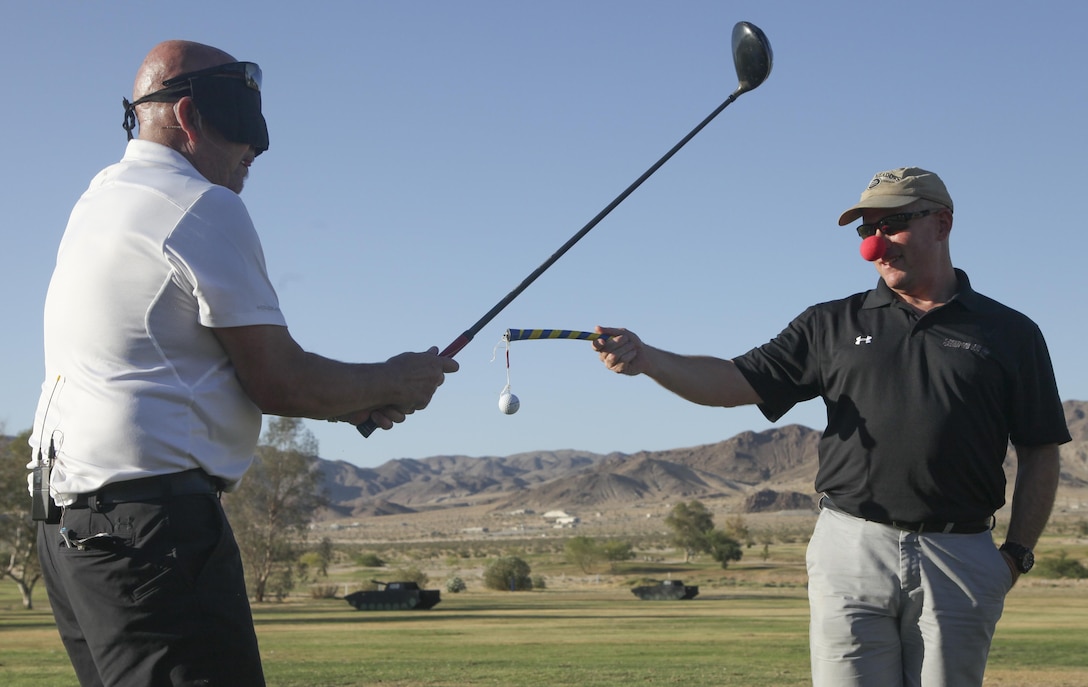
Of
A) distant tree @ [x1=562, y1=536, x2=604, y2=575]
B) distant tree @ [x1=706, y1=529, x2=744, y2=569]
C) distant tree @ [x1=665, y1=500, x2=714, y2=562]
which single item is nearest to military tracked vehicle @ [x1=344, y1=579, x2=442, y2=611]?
distant tree @ [x1=562, y1=536, x2=604, y2=575]

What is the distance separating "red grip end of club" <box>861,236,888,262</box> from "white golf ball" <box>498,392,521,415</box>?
1673 millimetres

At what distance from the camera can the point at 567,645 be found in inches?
1095

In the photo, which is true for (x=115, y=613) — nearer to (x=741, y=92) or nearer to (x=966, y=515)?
(x=966, y=515)

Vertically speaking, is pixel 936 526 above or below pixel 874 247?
below

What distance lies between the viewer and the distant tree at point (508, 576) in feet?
223

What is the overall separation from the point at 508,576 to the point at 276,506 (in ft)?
49.3

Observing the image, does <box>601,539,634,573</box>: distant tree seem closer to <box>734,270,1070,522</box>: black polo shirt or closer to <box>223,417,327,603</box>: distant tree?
<box>223,417,327,603</box>: distant tree

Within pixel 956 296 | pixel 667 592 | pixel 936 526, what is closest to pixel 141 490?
pixel 936 526

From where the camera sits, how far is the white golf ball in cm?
547

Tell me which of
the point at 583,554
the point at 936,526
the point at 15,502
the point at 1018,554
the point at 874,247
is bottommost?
the point at 583,554

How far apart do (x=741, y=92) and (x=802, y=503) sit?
197 meters

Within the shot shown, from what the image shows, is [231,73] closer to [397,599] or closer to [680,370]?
[680,370]

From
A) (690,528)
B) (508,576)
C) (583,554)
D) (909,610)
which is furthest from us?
(690,528)

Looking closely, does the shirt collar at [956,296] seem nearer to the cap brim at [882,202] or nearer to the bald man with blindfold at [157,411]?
the cap brim at [882,202]
